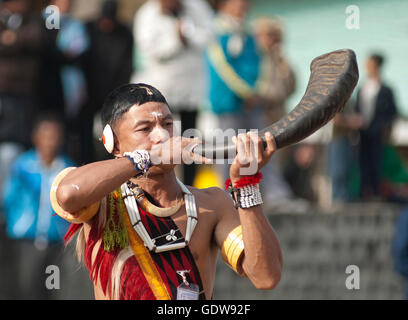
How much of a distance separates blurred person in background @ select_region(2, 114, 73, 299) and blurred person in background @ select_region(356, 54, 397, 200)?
3370 millimetres

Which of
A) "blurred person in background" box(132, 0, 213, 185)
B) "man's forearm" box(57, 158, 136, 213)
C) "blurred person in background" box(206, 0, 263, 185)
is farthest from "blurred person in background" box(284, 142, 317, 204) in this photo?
"man's forearm" box(57, 158, 136, 213)

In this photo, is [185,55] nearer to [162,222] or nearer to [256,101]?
[256,101]

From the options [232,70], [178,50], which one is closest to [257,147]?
[178,50]

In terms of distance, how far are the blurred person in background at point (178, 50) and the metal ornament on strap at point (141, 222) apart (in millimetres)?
4088

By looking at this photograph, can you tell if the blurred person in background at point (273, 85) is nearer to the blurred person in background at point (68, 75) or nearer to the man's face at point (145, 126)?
the blurred person in background at point (68, 75)

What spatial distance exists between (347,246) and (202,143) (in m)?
5.28

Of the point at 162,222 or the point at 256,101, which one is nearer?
the point at 162,222

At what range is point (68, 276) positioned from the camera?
25.4 ft

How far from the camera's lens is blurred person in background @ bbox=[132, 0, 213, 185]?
7539 mm

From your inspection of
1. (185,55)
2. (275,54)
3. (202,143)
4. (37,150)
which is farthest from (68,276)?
(202,143)

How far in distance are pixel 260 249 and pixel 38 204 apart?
434 centimetres

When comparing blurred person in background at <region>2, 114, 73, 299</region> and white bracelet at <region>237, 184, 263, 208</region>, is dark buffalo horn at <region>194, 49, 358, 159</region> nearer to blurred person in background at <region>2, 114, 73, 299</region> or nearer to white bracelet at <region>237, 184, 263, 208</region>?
white bracelet at <region>237, 184, 263, 208</region>

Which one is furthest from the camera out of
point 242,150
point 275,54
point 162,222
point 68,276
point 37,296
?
point 275,54

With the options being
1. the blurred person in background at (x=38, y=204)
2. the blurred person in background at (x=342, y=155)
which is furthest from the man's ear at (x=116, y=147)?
the blurred person in background at (x=342, y=155)
